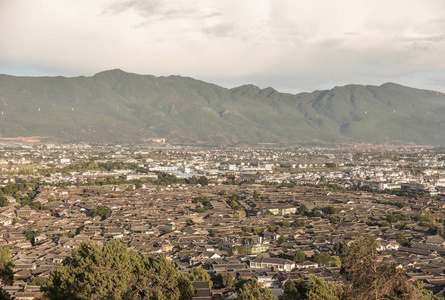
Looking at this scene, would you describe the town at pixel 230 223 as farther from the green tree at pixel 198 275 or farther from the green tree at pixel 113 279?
the green tree at pixel 113 279

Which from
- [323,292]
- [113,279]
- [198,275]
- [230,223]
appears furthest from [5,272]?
[230,223]

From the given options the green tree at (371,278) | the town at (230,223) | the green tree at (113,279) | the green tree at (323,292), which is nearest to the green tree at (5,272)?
the green tree at (113,279)

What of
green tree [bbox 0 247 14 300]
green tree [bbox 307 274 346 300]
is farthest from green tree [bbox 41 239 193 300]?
green tree [bbox 307 274 346 300]

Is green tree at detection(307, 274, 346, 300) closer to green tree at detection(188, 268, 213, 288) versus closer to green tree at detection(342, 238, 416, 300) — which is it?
green tree at detection(342, 238, 416, 300)

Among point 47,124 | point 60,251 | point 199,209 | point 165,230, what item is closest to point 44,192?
point 199,209

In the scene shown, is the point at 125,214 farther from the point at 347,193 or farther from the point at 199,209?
the point at 347,193

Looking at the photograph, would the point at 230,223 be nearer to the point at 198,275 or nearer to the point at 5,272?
the point at 198,275
